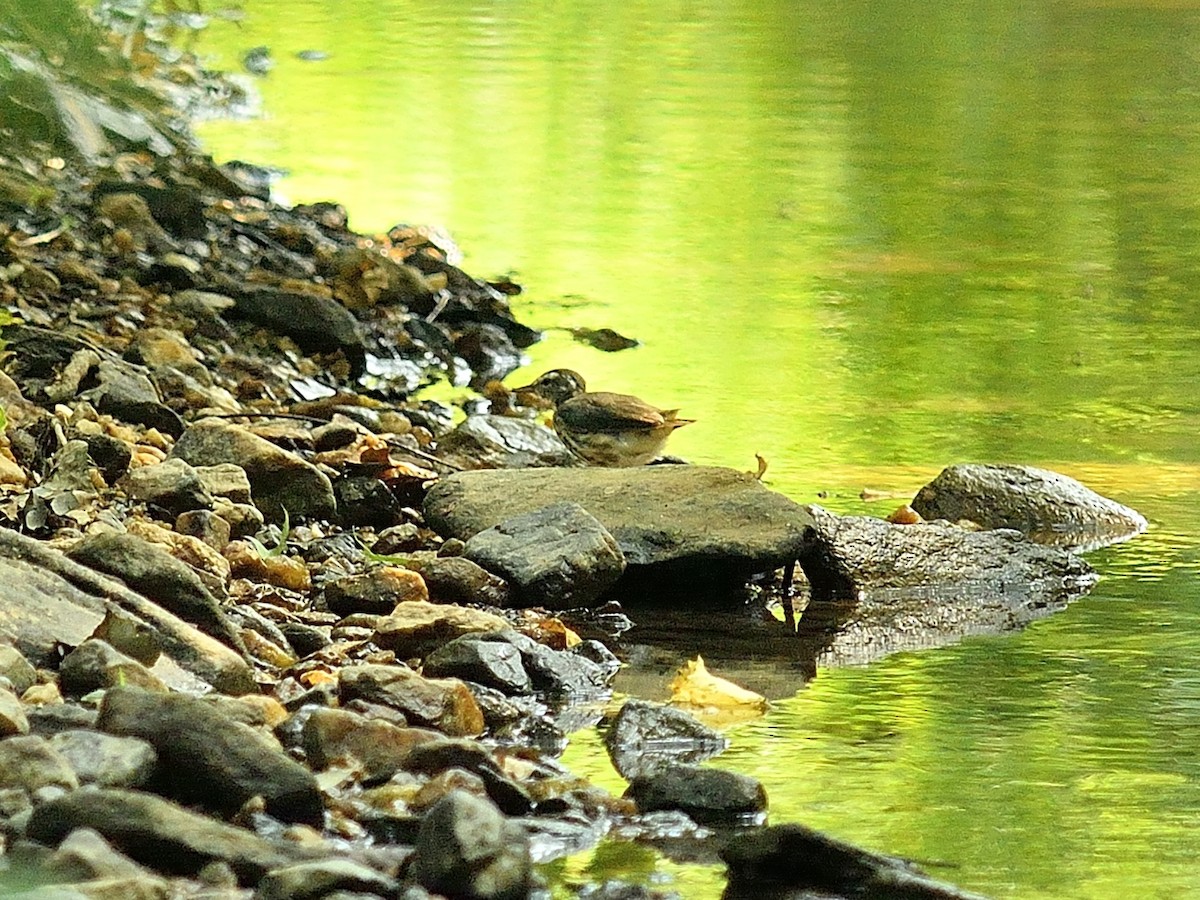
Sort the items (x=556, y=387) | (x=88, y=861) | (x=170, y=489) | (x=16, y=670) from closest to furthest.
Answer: (x=88, y=861)
(x=16, y=670)
(x=170, y=489)
(x=556, y=387)

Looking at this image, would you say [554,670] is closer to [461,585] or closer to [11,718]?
[461,585]

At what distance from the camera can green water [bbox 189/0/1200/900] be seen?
3.44m

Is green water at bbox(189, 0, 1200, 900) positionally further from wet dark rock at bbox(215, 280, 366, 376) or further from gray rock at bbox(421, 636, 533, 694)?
wet dark rock at bbox(215, 280, 366, 376)

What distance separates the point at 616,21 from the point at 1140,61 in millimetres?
4548

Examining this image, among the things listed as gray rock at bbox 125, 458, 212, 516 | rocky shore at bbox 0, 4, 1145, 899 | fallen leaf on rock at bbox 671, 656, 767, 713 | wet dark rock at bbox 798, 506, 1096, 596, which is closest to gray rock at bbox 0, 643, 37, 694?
rocky shore at bbox 0, 4, 1145, 899

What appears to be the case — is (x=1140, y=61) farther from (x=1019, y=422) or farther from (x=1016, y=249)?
(x=1019, y=422)

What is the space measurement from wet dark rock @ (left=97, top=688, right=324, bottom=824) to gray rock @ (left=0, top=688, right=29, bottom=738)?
0.36 ft

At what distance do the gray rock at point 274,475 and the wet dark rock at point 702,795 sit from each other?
1.85 meters

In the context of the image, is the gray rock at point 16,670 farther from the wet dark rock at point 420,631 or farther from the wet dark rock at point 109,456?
the wet dark rock at point 109,456

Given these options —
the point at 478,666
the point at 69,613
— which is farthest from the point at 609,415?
the point at 69,613

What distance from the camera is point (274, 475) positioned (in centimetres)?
488

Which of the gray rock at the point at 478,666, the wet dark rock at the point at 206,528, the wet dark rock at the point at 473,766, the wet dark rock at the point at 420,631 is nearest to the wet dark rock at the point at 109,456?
the wet dark rock at the point at 206,528

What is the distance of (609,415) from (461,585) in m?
1.07

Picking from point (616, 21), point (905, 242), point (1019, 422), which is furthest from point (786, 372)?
point (616, 21)
